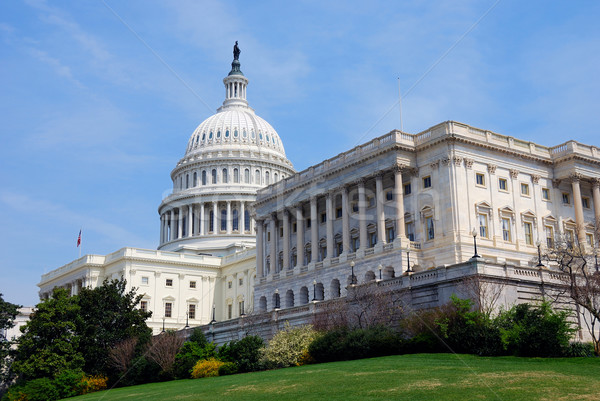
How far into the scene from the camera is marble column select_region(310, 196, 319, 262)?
8038cm

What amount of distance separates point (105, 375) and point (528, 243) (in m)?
40.8

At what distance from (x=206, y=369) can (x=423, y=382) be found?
934 inches

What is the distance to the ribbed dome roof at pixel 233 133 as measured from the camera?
142375mm

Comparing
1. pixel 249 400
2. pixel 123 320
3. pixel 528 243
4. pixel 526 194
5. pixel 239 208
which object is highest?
pixel 239 208

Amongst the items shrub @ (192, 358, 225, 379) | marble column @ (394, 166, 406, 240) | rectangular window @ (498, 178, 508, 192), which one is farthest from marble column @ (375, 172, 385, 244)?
shrub @ (192, 358, 225, 379)

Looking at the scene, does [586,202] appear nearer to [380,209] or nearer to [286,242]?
[380,209]

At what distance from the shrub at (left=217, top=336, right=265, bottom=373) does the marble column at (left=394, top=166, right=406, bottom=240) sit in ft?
75.5

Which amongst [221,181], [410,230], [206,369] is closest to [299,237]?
[410,230]

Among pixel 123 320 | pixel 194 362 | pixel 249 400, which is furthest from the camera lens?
pixel 123 320

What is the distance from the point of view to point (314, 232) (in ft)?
266

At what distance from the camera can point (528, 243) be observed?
7194 centimetres

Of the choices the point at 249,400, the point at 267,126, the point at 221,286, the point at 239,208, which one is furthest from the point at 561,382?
the point at 267,126

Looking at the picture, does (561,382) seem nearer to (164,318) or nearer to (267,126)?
(164,318)

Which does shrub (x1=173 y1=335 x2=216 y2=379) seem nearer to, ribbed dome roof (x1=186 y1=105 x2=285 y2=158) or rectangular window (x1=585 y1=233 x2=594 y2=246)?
rectangular window (x1=585 y1=233 x2=594 y2=246)
